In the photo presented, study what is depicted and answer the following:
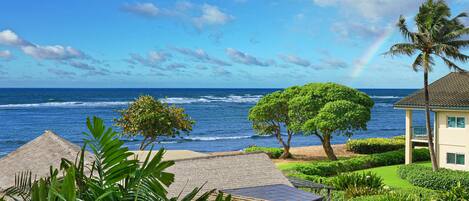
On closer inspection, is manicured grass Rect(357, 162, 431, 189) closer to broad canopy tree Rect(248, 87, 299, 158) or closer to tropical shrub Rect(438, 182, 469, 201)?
tropical shrub Rect(438, 182, 469, 201)

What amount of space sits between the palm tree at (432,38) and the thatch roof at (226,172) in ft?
55.0

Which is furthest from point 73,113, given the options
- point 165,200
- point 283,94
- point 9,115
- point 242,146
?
point 165,200

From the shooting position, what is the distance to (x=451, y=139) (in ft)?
107

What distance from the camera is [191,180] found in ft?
52.8

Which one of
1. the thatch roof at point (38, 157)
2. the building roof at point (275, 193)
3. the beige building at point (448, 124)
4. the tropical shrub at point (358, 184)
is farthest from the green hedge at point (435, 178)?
the thatch roof at point (38, 157)

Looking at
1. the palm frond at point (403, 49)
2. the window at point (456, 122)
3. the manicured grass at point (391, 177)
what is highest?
the palm frond at point (403, 49)

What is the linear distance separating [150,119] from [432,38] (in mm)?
17939

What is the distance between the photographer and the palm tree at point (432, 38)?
30922mm

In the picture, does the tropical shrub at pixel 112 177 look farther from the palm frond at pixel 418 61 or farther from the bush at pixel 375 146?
the bush at pixel 375 146

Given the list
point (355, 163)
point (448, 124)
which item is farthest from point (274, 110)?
point (448, 124)

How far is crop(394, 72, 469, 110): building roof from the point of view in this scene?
32.0 meters

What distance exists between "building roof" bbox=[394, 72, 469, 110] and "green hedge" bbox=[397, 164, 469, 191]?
13.6 feet

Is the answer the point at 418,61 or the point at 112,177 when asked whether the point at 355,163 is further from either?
the point at 112,177

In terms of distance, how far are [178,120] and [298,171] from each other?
37.0ft
